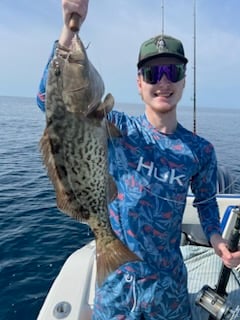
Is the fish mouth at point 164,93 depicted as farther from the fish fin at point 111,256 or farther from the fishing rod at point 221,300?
the fishing rod at point 221,300

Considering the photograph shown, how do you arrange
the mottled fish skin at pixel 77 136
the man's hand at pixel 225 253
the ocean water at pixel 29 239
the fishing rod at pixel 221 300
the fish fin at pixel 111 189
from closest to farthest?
the mottled fish skin at pixel 77 136 < the fish fin at pixel 111 189 < the man's hand at pixel 225 253 < the fishing rod at pixel 221 300 < the ocean water at pixel 29 239

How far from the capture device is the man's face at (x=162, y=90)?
8.38 feet

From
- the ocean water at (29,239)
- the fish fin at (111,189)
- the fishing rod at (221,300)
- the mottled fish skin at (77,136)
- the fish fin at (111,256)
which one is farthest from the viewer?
the ocean water at (29,239)

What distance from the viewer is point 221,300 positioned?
320 cm

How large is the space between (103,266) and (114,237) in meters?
0.20

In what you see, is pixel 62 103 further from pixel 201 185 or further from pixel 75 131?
pixel 201 185

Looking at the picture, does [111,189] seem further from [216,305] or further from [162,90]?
[216,305]

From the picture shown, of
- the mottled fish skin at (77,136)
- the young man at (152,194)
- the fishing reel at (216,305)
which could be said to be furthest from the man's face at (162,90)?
the fishing reel at (216,305)

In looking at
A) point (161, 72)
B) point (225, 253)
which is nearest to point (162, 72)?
point (161, 72)

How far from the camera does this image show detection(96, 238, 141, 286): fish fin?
7.58ft

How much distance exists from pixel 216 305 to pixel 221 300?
63 millimetres

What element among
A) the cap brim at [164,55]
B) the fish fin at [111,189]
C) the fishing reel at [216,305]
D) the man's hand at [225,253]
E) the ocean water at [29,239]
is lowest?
the ocean water at [29,239]

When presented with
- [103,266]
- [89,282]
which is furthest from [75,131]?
[89,282]

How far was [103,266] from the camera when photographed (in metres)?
2.32
